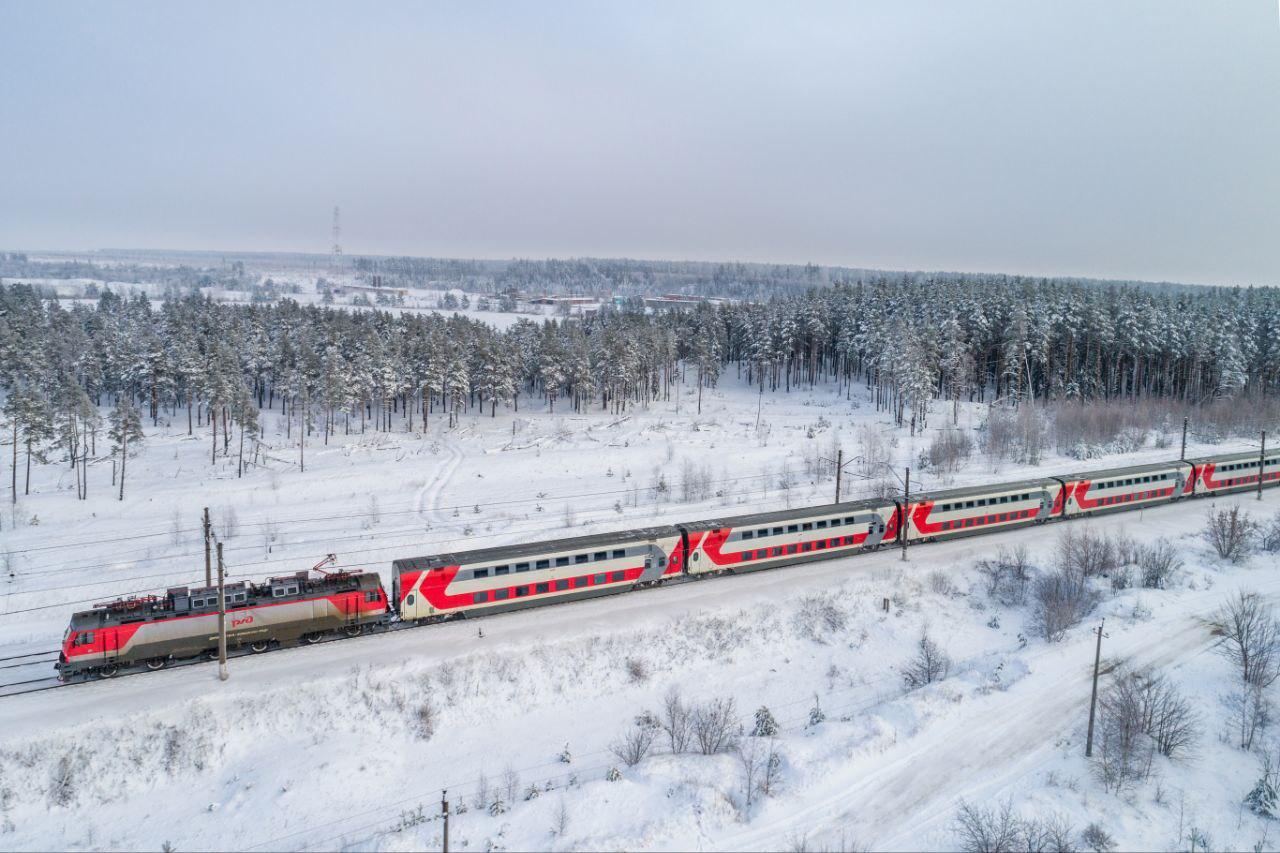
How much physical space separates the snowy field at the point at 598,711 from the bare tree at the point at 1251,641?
0.87 m

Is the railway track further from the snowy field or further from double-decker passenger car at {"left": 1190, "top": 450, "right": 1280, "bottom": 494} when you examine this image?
double-decker passenger car at {"left": 1190, "top": 450, "right": 1280, "bottom": 494}

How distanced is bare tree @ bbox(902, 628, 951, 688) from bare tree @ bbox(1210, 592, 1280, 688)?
35.8 feet

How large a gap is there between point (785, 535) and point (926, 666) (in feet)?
33.3

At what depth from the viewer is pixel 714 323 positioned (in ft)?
425

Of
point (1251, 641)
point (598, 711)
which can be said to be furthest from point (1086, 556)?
point (598, 711)

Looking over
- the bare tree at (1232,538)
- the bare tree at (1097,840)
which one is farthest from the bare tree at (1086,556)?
the bare tree at (1097,840)

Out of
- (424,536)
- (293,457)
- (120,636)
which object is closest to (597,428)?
(293,457)

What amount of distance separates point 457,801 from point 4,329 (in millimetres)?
98186

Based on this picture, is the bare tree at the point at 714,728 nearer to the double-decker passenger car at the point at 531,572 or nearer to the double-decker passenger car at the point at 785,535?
the double-decker passenger car at the point at 531,572

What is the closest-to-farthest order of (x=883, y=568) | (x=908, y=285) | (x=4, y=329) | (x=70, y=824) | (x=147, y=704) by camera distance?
1. (x=70, y=824)
2. (x=147, y=704)
3. (x=883, y=568)
4. (x=4, y=329)
5. (x=908, y=285)

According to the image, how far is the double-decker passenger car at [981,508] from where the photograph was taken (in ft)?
144

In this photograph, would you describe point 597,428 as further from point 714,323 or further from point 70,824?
point 70,824

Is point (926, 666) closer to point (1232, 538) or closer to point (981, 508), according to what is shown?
point (981, 508)

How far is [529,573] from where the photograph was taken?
33.2 m
